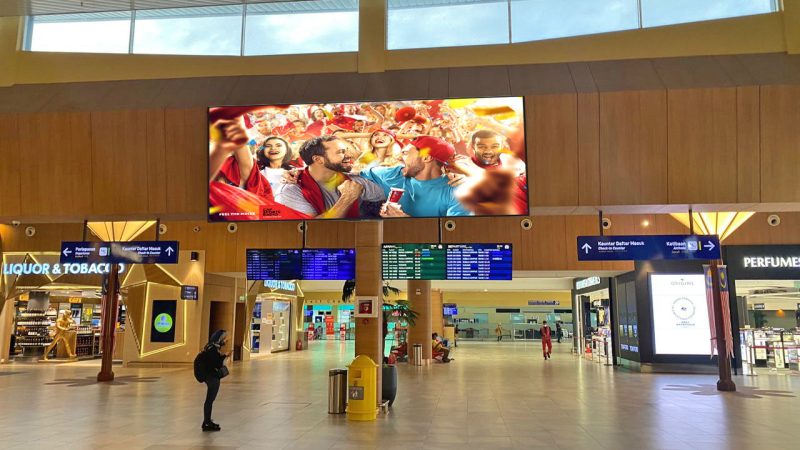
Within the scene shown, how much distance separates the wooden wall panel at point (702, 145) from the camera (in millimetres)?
9625

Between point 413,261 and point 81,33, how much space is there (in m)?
10.5

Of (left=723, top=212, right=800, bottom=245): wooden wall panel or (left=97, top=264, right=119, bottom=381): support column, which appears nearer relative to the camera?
(left=97, top=264, right=119, bottom=381): support column

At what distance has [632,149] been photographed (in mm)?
9875

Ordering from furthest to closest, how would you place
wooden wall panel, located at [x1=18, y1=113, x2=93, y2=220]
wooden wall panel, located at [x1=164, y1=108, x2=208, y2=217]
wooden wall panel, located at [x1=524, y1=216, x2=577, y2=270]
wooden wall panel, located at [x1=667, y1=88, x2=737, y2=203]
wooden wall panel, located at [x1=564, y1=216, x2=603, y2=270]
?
wooden wall panel, located at [x1=524, y1=216, x2=577, y2=270] → wooden wall panel, located at [x1=564, y1=216, x2=603, y2=270] → wooden wall panel, located at [x1=18, y1=113, x2=93, y2=220] → wooden wall panel, located at [x1=164, y1=108, x2=208, y2=217] → wooden wall panel, located at [x1=667, y1=88, x2=737, y2=203]

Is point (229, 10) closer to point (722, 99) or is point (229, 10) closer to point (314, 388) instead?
point (314, 388)

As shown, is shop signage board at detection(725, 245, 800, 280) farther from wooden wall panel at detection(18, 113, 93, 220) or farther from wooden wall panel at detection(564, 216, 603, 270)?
wooden wall panel at detection(18, 113, 93, 220)

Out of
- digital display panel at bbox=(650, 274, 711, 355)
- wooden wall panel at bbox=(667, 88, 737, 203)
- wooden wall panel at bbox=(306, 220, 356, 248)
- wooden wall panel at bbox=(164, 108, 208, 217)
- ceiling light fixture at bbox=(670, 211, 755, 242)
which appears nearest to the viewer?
wooden wall panel at bbox=(667, 88, 737, 203)

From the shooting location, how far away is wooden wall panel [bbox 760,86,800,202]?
9.46 meters

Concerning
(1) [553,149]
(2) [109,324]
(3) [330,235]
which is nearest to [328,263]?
Answer: (1) [553,149]

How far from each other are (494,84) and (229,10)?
7313 millimetres

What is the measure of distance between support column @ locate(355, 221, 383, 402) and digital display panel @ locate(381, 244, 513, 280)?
1.09ft

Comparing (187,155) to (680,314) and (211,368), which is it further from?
A: (680,314)

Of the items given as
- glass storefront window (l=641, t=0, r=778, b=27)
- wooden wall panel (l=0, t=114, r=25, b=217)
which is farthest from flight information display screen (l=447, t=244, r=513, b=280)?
wooden wall panel (l=0, t=114, r=25, b=217)

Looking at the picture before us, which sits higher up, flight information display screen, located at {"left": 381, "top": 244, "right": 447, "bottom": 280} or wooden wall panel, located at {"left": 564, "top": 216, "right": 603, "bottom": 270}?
wooden wall panel, located at {"left": 564, "top": 216, "right": 603, "bottom": 270}
